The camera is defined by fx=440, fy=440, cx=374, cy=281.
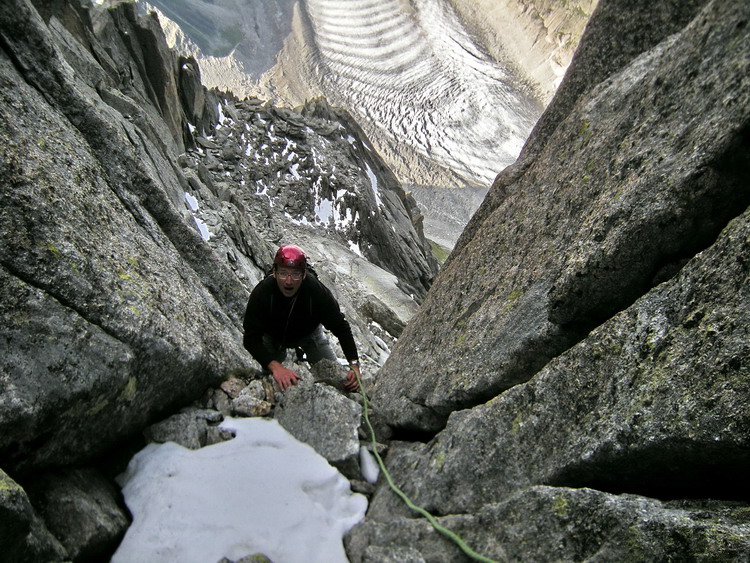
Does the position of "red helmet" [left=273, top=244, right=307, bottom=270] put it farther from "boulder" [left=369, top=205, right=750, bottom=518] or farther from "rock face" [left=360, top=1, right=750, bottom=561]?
"boulder" [left=369, top=205, right=750, bottom=518]

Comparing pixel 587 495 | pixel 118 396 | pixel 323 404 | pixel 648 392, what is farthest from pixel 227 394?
pixel 648 392

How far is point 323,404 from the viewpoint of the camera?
5930 millimetres

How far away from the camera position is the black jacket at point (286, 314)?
6.67 metres

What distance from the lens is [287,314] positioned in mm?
7066

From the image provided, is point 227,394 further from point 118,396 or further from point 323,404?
point 118,396

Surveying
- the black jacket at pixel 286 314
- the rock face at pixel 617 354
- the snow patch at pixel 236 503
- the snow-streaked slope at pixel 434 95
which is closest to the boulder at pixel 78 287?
the black jacket at pixel 286 314

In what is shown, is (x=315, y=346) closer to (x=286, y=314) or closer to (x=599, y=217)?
(x=286, y=314)

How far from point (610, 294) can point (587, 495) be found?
1774mm

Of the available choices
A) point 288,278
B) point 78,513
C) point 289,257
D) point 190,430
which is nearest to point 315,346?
point 288,278

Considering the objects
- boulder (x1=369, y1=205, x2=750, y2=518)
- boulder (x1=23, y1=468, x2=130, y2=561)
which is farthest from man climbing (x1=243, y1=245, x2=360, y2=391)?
boulder (x1=369, y1=205, x2=750, y2=518)

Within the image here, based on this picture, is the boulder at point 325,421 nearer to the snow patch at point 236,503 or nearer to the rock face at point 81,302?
the snow patch at point 236,503

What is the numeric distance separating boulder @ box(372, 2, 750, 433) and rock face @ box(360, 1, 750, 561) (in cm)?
2

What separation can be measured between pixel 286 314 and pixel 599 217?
15.5 ft

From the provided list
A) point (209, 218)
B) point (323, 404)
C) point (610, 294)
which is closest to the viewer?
point (610, 294)
